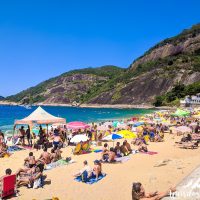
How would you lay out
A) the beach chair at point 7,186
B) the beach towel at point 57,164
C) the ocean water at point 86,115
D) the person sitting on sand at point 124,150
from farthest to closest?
the ocean water at point 86,115
the person sitting on sand at point 124,150
the beach towel at point 57,164
the beach chair at point 7,186

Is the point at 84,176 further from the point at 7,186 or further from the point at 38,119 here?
the point at 38,119

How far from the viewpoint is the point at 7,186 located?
9242mm

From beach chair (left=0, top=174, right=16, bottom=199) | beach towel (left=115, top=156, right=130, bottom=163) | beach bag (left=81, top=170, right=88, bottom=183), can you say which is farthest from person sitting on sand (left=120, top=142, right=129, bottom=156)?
beach chair (left=0, top=174, right=16, bottom=199)

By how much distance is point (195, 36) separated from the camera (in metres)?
149

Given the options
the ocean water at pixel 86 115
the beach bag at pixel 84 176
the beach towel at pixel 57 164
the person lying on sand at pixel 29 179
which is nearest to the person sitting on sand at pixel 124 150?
the beach towel at pixel 57 164

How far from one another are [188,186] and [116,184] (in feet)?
12.8

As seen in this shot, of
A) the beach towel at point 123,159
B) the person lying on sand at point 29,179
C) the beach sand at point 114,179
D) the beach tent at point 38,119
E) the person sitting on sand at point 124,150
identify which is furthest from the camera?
the beach tent at point 38,119

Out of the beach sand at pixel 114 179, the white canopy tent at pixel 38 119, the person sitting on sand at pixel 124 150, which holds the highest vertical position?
the white canopy tent at pixel 38 119

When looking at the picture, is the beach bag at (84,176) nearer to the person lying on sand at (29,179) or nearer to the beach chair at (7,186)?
the person lying on sand at (29,179)

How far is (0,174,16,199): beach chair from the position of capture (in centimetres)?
912

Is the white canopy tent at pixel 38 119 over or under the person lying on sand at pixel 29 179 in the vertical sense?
over

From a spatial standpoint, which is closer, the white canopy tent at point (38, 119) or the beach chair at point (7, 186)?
the beach chair at point (7, 186)

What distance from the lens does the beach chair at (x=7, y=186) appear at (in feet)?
29.9

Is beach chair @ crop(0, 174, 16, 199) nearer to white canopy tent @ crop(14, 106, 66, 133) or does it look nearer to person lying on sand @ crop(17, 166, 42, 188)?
person lying on sand @ crop(17, 166, 42, 188)
